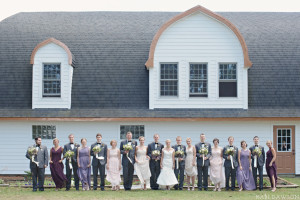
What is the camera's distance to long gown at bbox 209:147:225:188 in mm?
15898

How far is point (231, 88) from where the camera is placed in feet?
66.9

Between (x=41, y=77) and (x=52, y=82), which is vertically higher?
(x=41, y=77)

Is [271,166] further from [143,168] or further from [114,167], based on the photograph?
[114,167]

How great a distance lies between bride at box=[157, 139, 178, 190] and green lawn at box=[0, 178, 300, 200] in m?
0.38

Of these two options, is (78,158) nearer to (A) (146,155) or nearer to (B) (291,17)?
(A) (146,155)

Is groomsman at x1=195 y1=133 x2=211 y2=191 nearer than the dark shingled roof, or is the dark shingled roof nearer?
groomsman at x1=195 y1=133 x2=211 y2=191

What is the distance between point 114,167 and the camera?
16000mm

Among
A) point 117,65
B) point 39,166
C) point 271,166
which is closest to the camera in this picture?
point 39,166

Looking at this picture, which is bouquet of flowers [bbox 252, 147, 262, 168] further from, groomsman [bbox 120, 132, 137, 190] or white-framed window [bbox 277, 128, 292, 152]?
white-framed window [bbox 277, 128, 292, 152]

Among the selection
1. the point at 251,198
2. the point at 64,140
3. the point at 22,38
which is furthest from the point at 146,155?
the point at 22,38

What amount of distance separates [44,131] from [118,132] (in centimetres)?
316

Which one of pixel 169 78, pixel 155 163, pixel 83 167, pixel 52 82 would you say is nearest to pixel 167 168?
pixel 155 163

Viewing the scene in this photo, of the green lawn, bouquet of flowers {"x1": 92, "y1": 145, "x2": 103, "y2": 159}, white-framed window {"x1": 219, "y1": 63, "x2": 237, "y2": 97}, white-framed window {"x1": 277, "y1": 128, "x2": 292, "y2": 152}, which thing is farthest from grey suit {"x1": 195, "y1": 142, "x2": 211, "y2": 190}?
white-framed window {"x1": 277, "y1": 128, "x2": 292, "y2": 152}

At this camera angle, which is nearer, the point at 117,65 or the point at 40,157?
the point at 40,157
